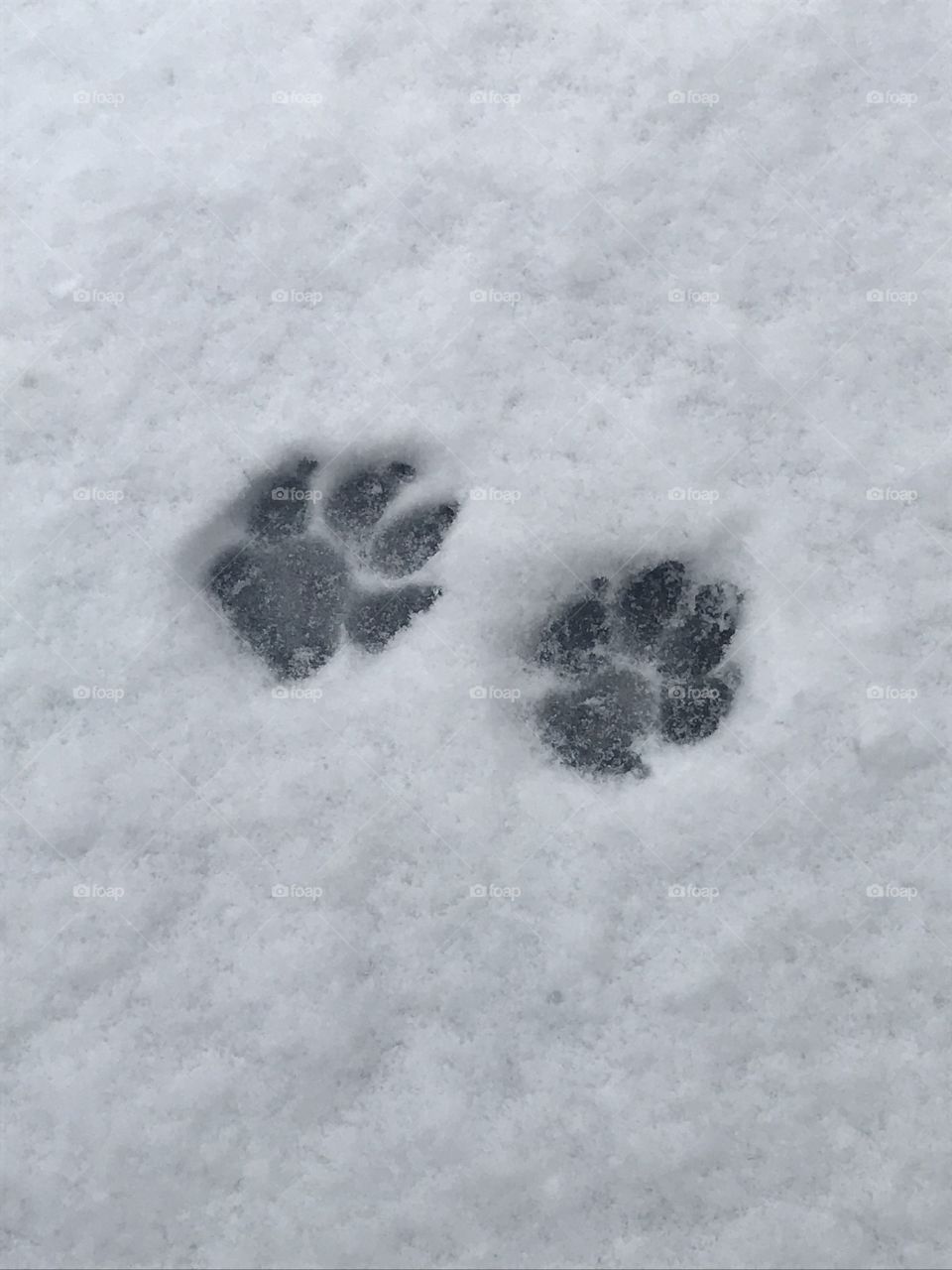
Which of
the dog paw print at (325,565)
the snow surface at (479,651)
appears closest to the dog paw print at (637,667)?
the snow surface at (479,651)

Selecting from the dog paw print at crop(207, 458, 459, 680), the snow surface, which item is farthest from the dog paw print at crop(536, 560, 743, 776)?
the dog paw print at crop(207, 458, 459, 680)

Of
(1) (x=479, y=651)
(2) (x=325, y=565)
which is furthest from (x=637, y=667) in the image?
(2) (x=325, y=565)

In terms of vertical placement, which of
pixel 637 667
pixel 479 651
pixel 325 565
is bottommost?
pixel 637 667

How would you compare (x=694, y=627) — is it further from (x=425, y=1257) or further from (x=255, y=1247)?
(x=255, y=1247)

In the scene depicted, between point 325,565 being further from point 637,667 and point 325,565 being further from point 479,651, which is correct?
point 637,667

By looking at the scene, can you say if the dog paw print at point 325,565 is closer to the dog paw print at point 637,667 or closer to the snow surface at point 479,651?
the snow surface at point 479,651

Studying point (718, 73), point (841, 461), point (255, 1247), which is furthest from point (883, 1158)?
point (718, 73)
